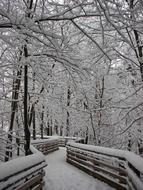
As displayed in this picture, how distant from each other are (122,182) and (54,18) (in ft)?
14.3

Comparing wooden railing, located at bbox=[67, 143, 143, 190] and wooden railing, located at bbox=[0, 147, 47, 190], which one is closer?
wooden railing, located at bbox=[0, 147, 47, 190]

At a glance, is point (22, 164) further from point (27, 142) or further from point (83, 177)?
point (83, 177)

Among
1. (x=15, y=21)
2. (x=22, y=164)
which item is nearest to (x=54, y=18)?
(x=15, y=21)

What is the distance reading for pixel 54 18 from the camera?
125 inches

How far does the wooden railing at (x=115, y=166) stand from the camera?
12.5 feet

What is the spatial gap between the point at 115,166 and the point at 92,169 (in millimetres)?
1989

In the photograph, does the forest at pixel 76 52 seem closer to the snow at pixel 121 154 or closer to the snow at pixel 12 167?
the snow at pixel 121 154

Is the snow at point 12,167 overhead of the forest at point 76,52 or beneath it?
beneath

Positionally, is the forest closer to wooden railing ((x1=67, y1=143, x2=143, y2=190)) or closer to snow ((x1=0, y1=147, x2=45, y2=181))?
wooden railing ((x1=67, y1=143, x2=143, y2=190))

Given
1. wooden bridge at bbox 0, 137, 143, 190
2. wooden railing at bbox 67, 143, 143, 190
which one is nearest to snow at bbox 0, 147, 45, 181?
wooden bridge at bbox 0, 137, 143, 190

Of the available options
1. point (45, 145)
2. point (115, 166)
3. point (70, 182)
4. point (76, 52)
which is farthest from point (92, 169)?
point (45, 145)

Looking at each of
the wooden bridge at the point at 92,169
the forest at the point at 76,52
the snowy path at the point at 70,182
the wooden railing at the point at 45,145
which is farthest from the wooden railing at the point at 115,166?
the wooden railing at the point at 45,145

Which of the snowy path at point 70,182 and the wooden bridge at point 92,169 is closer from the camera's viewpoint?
the wooden bridge at point 92,169

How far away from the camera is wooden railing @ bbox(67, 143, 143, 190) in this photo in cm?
380
